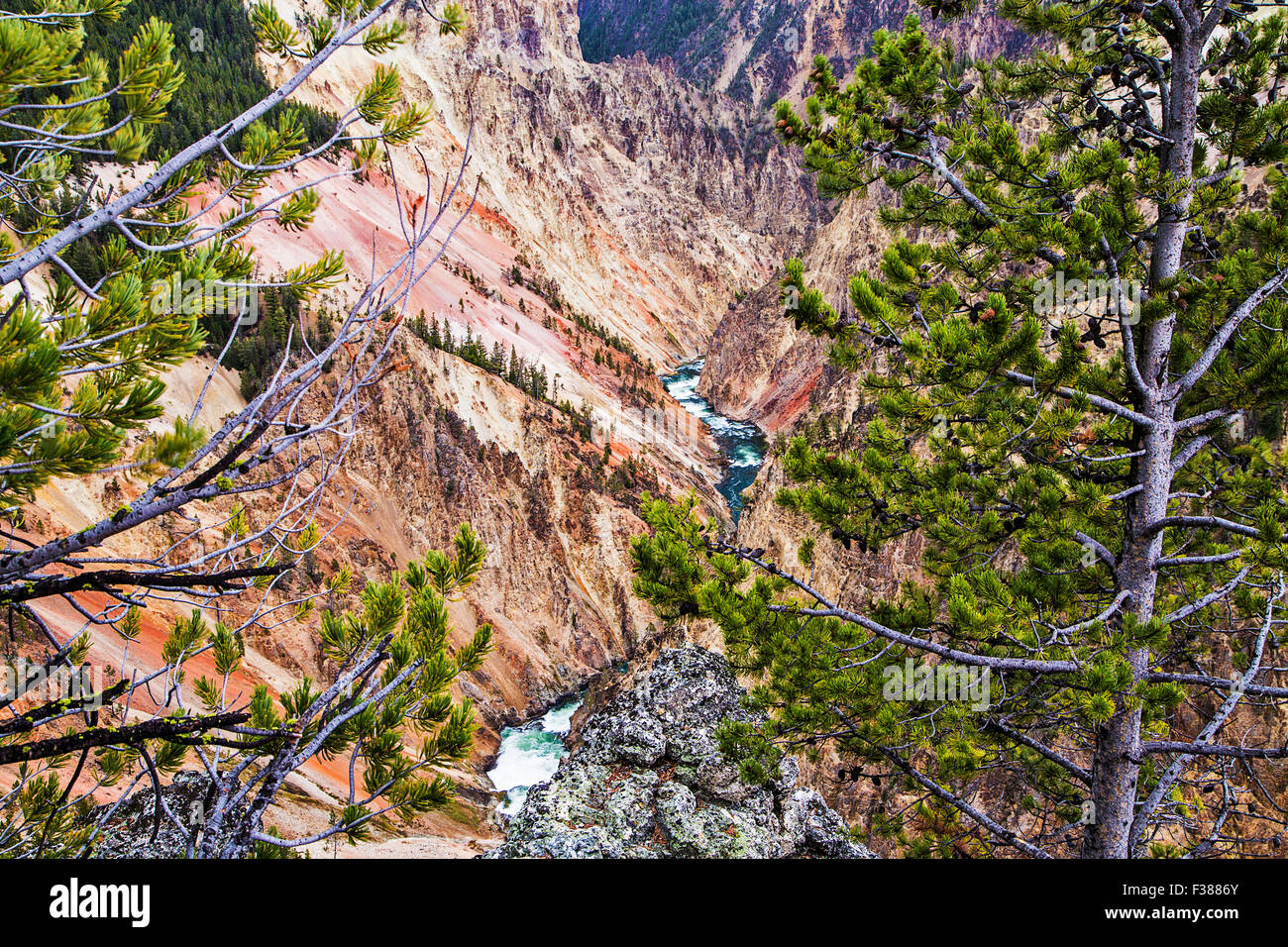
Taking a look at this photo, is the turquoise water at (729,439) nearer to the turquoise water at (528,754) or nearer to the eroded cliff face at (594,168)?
the eroded cliff face at (594,168)

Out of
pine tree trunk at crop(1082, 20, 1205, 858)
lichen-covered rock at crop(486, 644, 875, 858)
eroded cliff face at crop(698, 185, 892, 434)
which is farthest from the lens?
eroded cliff face at crop(698, 185, 892, 434)

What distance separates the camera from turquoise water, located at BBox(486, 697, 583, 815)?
2512 cm

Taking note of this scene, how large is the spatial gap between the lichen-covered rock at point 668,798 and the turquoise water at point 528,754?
18365mm

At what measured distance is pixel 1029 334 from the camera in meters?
4.85

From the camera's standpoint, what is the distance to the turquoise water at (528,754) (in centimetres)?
2512

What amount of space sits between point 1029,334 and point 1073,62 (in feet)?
8.25

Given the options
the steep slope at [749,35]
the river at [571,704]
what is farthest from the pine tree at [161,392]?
the steep slope at [749,35]

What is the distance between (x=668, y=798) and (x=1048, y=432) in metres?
3.68

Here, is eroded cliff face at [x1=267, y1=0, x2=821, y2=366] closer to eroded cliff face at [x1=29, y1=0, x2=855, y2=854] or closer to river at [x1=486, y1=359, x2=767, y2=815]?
eroded cliff face at [x1=29, y1=0, x2=855, y2=854]

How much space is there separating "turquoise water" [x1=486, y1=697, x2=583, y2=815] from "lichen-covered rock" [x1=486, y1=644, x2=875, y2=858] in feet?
60.3

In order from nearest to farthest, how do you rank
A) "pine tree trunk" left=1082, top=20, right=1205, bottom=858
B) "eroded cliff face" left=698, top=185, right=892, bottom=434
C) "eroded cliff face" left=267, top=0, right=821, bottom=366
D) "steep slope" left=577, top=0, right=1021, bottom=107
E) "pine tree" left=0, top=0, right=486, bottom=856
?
"pine tree" left=0, top=0, right=486, bottom=856 → "pine tree trunk" left=1082, top=20, right=1205, bottom=858 → "eroded cliff face" left=698, top=185, right=892, bottom=434 → "eroded cliff face" left=267, top=0, right=821, bottom=366 → "steep slope" left=577, top=0, right=1021, bottom=107

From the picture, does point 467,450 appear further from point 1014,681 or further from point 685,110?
point 685,110

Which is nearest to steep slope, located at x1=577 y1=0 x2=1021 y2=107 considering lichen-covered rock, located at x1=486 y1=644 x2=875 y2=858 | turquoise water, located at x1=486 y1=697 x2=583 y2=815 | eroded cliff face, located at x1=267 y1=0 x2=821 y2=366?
eroded cliff face, located at x1=267 y1=0 x2=821 y2=366

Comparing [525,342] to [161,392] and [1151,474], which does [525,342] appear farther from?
[161,392]
